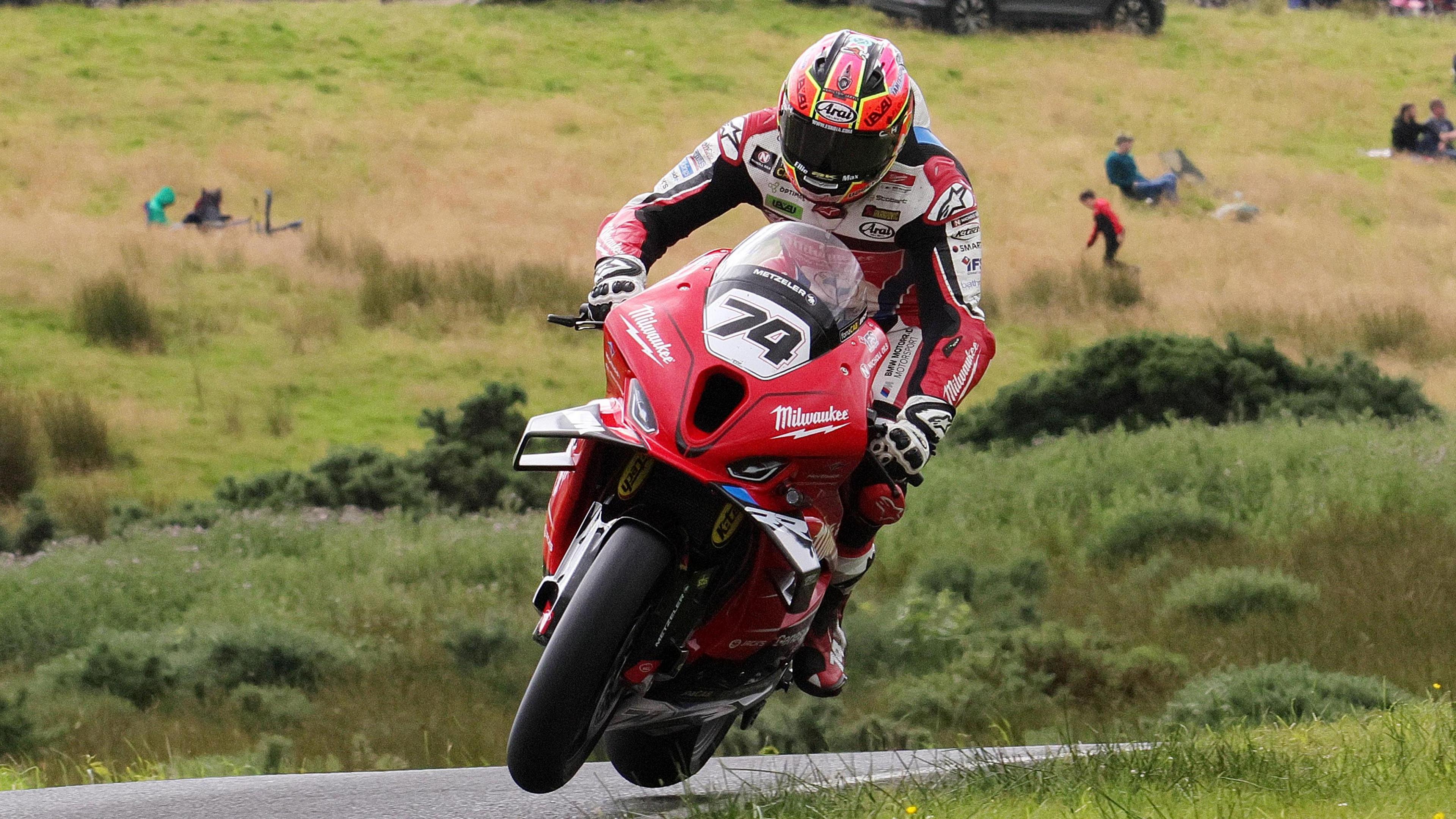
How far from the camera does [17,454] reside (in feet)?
46.4

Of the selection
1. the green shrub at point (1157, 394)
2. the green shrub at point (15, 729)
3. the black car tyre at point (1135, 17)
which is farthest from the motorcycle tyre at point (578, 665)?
the black car tyre at point (1135, 17)

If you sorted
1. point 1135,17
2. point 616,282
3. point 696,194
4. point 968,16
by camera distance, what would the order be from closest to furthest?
point 616,282, point 696,194, point 968,16, point 1135,17

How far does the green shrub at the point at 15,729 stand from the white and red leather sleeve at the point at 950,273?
5038mm

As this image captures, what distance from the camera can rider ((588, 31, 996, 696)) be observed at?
16.4 ft

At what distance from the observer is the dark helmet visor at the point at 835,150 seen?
498cm

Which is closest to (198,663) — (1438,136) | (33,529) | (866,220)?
(33,529)

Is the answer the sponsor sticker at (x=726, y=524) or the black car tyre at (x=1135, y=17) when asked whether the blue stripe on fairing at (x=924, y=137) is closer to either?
the sponsor sticker at (x=726, y=524)

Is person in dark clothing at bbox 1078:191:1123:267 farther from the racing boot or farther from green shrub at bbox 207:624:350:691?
the racing boot

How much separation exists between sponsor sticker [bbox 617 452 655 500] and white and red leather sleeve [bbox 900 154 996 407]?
116 cm

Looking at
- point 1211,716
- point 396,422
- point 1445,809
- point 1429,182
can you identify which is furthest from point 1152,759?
point 1429,182

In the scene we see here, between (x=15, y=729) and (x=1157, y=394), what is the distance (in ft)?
33.6

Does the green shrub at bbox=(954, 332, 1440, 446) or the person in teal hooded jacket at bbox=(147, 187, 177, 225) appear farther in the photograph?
the person in teal hooded jacket at bbox=(147, 187, 177, 225)

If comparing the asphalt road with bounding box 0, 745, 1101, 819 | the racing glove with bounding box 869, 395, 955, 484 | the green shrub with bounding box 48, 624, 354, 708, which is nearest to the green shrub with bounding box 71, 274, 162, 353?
the green shrub with bounding box 48, 624, 354, 708

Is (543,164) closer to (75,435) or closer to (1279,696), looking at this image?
(75,435)
